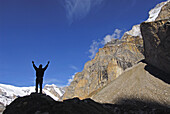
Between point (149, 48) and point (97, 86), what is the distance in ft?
107

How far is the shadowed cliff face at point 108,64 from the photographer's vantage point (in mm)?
63906

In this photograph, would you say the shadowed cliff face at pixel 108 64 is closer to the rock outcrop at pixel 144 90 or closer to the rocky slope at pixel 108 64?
the rocky slope at pixel 108 64

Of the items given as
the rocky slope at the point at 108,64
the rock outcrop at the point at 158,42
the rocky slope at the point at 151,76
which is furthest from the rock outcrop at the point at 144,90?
the rocky slope at the point at 108,64

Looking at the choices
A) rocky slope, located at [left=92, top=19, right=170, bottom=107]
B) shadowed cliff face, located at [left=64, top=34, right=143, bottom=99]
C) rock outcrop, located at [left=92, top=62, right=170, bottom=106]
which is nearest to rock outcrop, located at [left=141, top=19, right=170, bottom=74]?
rocky slope, located at [left=92, top=19, right=170, bottom=107]

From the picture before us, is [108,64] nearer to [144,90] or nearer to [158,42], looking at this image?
[158,42]

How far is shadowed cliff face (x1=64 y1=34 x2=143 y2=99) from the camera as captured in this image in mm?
63906

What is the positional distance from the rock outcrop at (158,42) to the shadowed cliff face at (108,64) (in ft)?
84.9

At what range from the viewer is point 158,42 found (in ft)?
111

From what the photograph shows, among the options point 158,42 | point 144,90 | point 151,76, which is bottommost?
point 144,90

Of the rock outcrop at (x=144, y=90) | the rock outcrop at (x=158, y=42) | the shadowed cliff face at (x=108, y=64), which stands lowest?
the rock outcrop at (x=144, y=90)

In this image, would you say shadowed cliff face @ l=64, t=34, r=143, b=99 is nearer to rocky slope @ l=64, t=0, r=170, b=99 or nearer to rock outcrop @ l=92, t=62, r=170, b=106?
rocky slope @ l=64, t=0, r=170, b=99

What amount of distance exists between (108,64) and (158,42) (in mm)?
34411

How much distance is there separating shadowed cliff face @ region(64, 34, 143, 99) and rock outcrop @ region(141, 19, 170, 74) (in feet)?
84.9

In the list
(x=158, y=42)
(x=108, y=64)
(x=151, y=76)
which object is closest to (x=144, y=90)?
(x=151, y=76)
